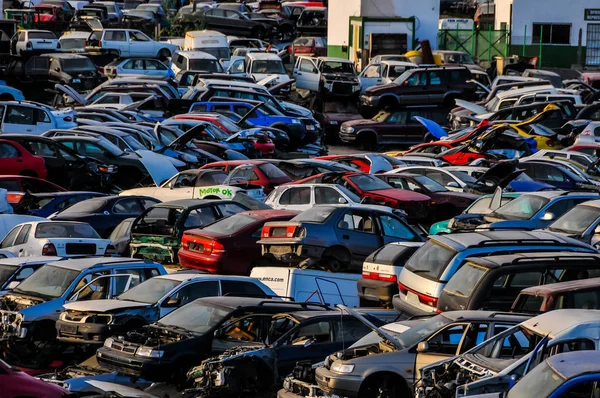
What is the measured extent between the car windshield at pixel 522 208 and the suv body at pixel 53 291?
6.80m

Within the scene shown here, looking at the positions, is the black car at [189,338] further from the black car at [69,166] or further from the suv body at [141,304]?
the black car at [69,166]

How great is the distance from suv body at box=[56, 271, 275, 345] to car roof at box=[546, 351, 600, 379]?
20.7ft

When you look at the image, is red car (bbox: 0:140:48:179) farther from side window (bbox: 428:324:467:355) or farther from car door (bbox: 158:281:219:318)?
side window (bbox: 428:324:467:355)

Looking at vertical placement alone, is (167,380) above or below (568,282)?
below

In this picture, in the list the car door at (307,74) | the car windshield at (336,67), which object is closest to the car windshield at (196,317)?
the car door at (307,74)

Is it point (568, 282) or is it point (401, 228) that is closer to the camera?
point (568, 282)

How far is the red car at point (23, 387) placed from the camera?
11836 millimetres

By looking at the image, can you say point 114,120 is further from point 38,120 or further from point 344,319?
point 344,319

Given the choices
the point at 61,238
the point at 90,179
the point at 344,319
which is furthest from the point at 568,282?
the point at 90,179

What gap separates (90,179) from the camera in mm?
28344

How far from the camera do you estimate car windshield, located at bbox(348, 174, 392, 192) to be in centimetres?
2441

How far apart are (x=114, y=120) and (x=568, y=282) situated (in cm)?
2289

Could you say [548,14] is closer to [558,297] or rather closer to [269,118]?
[269,118]

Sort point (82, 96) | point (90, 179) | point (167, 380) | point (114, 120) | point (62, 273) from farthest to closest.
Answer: point (82, 96) < point (114, 120) < point (90, 179) < point (62, 273) < point (167, 380)
